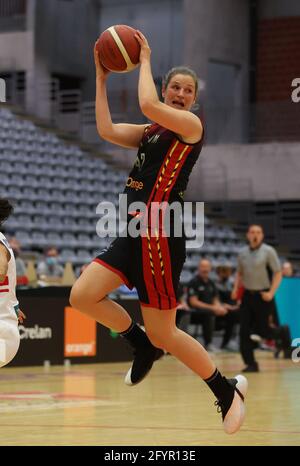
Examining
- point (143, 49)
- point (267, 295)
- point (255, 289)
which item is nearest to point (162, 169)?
point (143, 49)

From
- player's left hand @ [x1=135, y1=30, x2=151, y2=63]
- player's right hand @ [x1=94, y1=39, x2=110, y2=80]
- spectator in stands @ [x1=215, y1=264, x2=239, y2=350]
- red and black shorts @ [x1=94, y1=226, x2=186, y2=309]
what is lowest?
spectator in stands @ [x1=215, y1=264, x2=239, y2=350]

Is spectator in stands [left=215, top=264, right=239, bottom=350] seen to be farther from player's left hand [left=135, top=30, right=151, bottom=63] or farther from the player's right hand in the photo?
player's left hand [left=135, top=30, right=151, bottom=63]

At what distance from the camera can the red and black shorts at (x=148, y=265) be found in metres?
6.49

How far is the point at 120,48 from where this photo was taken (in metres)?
6.52

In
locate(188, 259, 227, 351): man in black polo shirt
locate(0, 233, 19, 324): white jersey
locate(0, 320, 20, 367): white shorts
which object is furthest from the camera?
locate(188, 259, 227, 351): man in black polo shirt

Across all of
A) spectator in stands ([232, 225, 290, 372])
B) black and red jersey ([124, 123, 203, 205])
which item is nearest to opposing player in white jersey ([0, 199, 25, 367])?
black and red jersey ([124, 123, 203, 205])

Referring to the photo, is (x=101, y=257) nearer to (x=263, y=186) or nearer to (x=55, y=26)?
(x=263, y=186)

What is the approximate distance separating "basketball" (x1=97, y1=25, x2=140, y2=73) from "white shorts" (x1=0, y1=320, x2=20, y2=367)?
5.74ft

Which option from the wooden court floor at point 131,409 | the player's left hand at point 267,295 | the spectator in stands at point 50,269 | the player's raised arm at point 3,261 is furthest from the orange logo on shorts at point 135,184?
the spectator in stands at point 50,269

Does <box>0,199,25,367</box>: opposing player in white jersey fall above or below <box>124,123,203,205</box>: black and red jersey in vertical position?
below

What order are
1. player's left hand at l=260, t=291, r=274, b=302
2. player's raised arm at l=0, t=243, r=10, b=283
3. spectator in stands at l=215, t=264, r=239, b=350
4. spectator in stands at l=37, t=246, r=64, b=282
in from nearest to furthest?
player's raised arm at l=0, t=243, r=10, b=283, player's left hand at l=260, t=291, r=274, b=302, spectator in stands at l=37, t=246, r=64, b=282, spectator in stands at l=215, t=264, r=239, b=350

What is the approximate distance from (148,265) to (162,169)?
57cm

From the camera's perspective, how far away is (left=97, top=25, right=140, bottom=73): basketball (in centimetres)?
652
